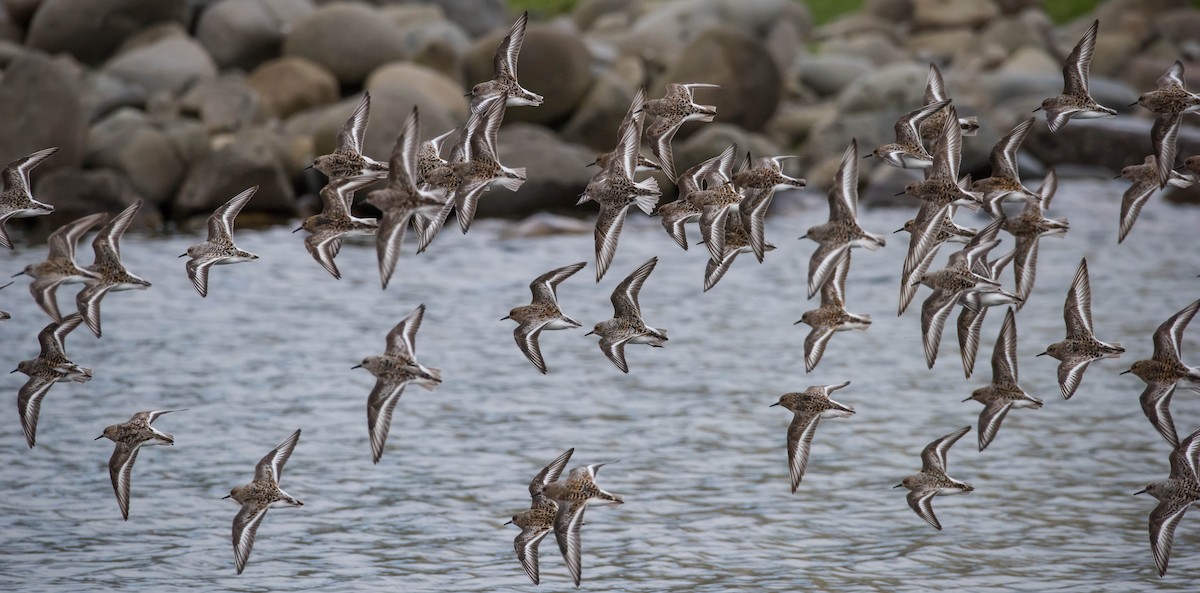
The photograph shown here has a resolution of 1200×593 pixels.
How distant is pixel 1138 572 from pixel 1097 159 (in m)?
26.6

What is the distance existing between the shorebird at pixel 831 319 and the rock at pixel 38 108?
22.9 metres

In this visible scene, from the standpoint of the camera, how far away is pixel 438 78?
36750mm

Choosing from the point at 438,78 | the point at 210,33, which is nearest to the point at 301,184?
the point at 438,78

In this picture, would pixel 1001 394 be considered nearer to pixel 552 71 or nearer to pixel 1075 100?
pixel 1075 100

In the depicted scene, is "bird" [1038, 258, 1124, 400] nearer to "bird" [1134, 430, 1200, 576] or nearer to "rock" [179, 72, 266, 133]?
"bird" [1134, 430, 1200, 576]

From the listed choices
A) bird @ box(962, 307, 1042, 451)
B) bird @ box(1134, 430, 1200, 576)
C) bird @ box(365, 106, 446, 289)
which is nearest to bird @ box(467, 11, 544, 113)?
bird @ box(365, 106, 446, 289)

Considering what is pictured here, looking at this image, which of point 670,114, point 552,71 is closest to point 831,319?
point 670,114

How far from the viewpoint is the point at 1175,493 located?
12375 mm

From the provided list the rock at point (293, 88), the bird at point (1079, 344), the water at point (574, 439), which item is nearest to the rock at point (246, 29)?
the rock at point (293, 88)

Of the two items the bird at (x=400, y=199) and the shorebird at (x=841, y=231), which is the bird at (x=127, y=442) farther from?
the shorebird at (x=841, y=231)

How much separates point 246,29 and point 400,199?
98.9ft

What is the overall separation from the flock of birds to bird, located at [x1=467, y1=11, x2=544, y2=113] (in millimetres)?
19

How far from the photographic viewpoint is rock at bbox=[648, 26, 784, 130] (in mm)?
38312

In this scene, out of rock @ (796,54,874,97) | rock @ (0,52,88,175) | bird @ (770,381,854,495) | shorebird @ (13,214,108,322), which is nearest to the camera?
shorebird @ (13,214,108,322)
